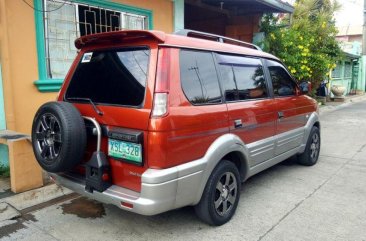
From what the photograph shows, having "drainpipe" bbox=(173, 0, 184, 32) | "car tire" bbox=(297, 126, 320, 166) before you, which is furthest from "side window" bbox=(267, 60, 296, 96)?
"drainpipe" bbox=(173, 0, 184, 32)

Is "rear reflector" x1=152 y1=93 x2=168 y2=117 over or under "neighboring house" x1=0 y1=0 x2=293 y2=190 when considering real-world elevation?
under

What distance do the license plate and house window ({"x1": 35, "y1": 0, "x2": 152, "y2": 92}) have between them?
270 cm

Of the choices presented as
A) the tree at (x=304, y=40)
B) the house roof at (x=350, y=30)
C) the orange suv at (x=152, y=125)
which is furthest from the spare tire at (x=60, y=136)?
the house roof at (x=350, y=30)

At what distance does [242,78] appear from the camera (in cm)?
378

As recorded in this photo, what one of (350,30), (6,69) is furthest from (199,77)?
(350,30)

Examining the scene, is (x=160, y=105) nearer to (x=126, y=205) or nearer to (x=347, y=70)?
(x=126, y=205)

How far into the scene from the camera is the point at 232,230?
132 inches

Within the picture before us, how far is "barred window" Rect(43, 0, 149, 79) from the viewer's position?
5.22 m

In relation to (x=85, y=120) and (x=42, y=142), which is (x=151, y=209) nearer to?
(x=85, y=120)

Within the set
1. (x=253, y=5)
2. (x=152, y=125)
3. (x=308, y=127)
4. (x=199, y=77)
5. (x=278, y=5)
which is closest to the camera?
(x=152, y=125)

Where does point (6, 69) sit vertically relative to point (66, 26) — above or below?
below

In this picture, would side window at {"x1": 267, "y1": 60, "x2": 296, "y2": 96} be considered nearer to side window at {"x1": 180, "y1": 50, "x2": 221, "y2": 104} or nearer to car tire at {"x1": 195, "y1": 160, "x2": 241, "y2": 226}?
side window at {"x1": 180, "y1": 50, "x2": 221, "y2": 104}

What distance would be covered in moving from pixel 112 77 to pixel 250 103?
1.65 m

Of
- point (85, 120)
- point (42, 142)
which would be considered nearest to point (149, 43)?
point (85, 120)
